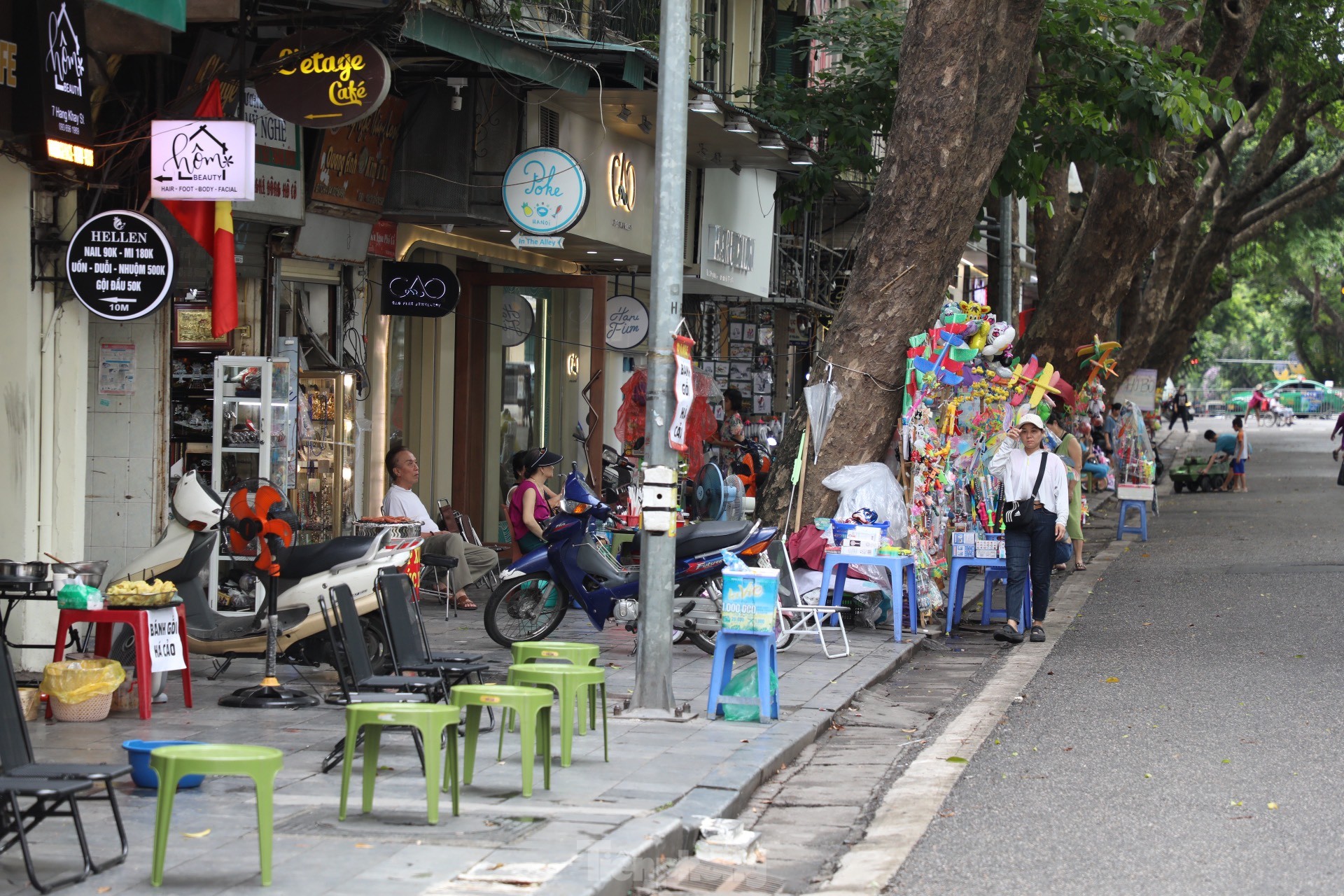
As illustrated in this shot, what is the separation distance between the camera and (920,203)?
14438 mm

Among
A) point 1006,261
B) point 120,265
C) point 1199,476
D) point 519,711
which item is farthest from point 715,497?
point 1199,476

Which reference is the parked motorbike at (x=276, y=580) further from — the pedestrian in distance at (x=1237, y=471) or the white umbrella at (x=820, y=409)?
the pedestrian in distance at (x=1237, y=471)

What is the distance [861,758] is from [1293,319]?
7903 cm

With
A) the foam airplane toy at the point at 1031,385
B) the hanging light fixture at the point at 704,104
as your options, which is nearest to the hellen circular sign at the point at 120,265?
the hanging light fixture at the point at 704,104

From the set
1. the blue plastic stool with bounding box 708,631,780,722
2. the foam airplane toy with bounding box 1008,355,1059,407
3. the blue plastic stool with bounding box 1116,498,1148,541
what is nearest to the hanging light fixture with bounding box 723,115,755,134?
the foam airplane toy with bounding box 1008,355,1059,407

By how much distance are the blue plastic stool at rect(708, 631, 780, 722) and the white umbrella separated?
17.9 feet

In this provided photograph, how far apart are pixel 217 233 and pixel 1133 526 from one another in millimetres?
17239

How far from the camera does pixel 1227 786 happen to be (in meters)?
7.35

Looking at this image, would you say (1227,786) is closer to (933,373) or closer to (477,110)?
(933,373)

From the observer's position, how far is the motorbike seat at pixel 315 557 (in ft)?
31.5

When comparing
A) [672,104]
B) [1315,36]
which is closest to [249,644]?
[672,104]

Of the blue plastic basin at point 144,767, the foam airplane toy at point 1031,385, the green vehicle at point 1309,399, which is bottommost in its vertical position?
the blue plastic basin at point 144,767

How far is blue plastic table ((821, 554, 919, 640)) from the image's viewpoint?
12320 mm

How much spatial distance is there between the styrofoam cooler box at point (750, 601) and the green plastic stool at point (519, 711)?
2.01 metres
